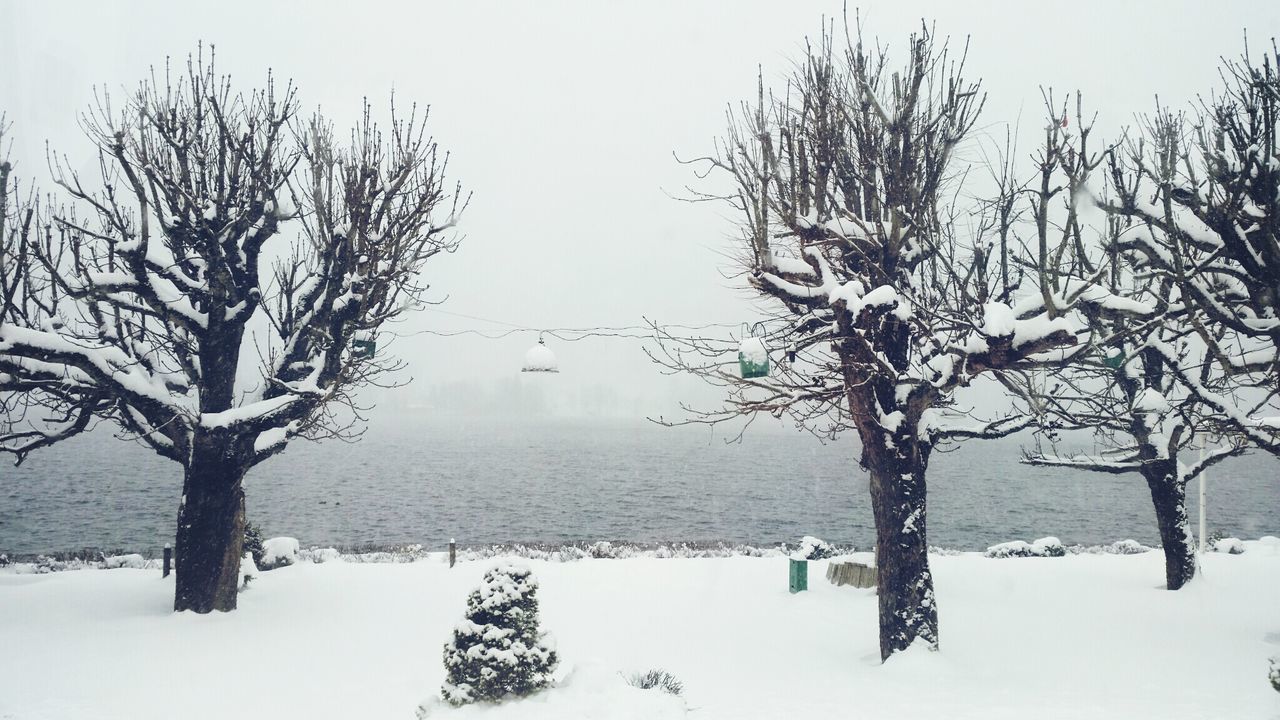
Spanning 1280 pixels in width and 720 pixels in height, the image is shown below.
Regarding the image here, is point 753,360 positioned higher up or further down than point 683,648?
higher up

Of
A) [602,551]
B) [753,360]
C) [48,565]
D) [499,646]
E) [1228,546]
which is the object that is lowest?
[48,565]

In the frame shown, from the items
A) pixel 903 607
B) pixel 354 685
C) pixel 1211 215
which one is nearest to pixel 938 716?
pixel 903 607

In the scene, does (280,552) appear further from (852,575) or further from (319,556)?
(852,575)

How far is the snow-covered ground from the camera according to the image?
7297mm

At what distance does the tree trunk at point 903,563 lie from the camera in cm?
873

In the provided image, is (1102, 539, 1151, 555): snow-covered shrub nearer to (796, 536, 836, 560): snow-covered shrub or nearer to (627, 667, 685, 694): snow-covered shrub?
(796, 536, 836, 560): snow-covered shrub

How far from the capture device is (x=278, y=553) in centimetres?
1596

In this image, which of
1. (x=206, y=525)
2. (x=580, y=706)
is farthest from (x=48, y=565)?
(x=580, y=706)

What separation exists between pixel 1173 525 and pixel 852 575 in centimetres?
574

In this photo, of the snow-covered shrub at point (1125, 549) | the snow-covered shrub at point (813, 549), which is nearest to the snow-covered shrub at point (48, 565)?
the snow-covered shrub at point (813, 549)

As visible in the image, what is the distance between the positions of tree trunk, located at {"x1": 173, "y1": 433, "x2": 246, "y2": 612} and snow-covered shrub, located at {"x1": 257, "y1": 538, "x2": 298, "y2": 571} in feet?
17.4

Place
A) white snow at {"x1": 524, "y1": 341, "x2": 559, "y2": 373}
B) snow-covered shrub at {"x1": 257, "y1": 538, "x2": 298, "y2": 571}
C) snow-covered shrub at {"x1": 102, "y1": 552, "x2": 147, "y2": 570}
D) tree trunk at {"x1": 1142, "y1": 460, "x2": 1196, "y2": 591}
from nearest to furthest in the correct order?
white snow at {"x1": 524, "y1": 341, "x2": 559, "y2": 373} → tree trunk at {"x1": 1142, "y1": 460, "x2": 1196, "y2": 591} → snow-covered shrub at {"x1": 257, "y1": 538, "x2": 298, "y2": 571} → snow-covered shrub at {"x1": 102, "y1": 552, "x2": 147, "y2": 570}

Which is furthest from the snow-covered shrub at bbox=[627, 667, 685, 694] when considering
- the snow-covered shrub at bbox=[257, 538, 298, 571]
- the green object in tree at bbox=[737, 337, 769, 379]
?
the snow-covered shrub at bbox=[257, 538, 298, 571]

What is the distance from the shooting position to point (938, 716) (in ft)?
23.1
